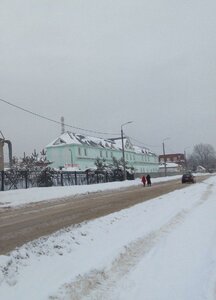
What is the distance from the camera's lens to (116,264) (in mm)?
8938

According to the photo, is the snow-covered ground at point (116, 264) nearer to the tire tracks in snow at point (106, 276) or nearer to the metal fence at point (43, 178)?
the tire tracks in snow at point (106, 276)

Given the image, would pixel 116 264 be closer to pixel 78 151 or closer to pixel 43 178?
pixel 43 178

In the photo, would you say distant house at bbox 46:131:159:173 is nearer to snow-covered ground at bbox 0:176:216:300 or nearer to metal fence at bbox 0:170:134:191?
metal fence at bbox 0:170:134:191

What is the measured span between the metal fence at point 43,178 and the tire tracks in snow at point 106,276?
1238 inches

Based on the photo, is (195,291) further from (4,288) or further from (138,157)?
(138,157)

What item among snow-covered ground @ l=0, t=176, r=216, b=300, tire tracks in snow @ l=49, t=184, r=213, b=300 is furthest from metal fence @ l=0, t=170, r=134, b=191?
tire tracks in snow @ l=49, t=184, r=213, b=300

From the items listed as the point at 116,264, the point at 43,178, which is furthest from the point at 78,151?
the point at 116,264

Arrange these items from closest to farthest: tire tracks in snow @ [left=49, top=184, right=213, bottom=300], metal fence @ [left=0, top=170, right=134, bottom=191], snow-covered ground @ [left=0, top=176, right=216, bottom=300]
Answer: tire tracks in snow @ [left=49, top=184, right=213, bottom=300]
snow-covered ground @ [left=0, top=176, right=216, bottom=300]
metal fence @ [left=0, top=170, right=134, bottom=191]

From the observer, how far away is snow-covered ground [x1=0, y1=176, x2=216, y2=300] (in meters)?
7.02

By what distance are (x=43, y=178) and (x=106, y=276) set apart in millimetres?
42021

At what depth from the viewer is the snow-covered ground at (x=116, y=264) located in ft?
23.0

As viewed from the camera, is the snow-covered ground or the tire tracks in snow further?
the snow-covered ground

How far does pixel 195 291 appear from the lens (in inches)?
281

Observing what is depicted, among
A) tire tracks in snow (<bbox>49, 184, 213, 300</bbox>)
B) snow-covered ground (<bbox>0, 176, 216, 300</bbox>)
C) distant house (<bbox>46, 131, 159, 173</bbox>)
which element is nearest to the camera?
tire tracks in snow (<bbox>49, 184, 213, 300</bbox>)
